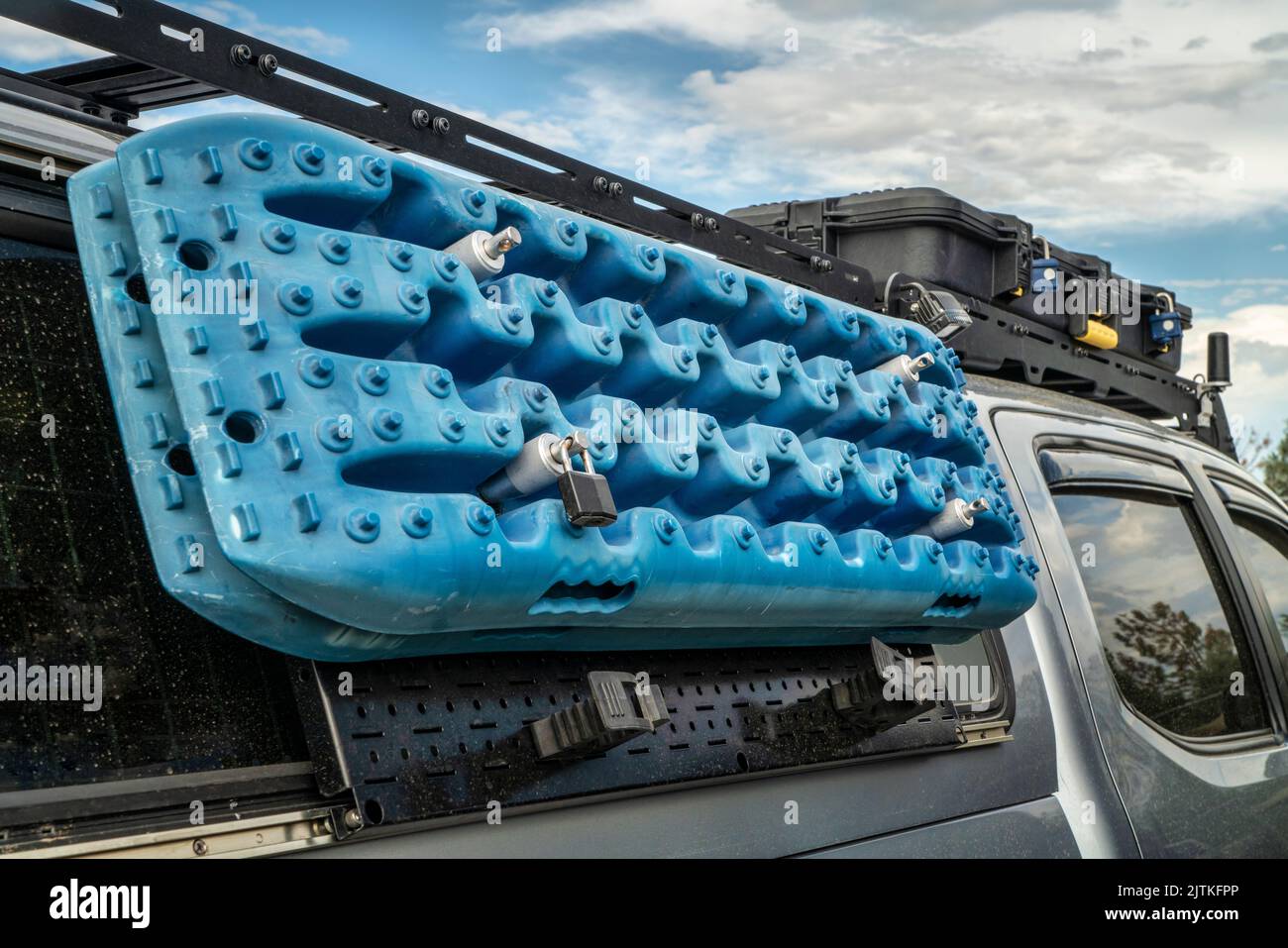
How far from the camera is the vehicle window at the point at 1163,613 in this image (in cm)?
308

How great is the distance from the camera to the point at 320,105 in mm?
1846

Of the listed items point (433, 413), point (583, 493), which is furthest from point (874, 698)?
point (433, 413)

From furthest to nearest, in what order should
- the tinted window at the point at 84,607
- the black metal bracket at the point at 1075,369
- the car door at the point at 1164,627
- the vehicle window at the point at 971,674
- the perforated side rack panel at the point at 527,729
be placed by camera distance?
the black metal bracket at the point at 1075,369, the car door at the point at 1164,627, the vehicle window at the point at 971,674, the perforated side rack panel at the point at 527,729, the tinted window at the point at 84,607

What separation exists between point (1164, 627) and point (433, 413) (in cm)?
234

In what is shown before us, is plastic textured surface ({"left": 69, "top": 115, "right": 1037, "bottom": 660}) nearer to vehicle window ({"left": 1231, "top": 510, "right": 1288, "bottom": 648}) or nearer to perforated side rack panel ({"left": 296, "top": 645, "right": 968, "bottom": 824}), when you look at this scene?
perforated side rack panel ({"left": 296, "top": 645, "right": 968, "bottom": 824})

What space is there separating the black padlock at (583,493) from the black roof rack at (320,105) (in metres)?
0.61

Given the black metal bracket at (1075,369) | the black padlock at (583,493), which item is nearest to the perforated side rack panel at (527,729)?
the black padlock at (583,493)

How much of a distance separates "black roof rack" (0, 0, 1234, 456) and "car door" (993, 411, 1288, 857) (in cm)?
71

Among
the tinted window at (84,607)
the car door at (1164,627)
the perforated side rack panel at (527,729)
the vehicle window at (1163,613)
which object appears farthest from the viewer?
the vehicle window at (1163,613)

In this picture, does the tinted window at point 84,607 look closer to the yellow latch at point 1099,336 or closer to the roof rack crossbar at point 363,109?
the roof rack crossbar at point 363,109

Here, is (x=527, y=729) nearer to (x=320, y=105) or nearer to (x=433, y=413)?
(x=433, y=413)

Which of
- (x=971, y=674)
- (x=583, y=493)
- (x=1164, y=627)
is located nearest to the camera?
(x=583, y=493)

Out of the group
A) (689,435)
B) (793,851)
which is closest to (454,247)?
(689,435)

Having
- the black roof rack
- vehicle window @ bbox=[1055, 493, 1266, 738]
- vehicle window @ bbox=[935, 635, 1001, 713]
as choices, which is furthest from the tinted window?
vehicle window @ bbox=[1055, 493, 1266, 738]
